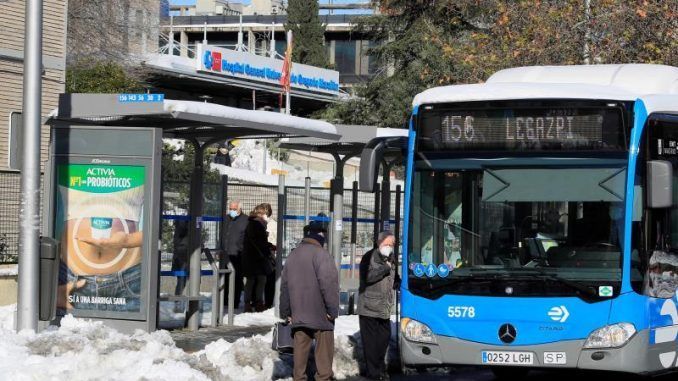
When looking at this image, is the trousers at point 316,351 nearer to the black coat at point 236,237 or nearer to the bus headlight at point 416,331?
the bus headlight at point 416,331

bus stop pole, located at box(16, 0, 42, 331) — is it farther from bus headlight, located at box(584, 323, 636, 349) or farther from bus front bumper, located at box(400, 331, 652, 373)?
bus headlight, located at box(584, 323, 636, 349)

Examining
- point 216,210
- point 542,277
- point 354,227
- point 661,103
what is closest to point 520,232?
point 542,277

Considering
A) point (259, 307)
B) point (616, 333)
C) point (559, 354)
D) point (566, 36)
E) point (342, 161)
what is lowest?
point (259, 307)

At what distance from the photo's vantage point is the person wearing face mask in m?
12.7

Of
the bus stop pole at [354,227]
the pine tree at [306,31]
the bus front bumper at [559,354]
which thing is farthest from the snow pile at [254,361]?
the pine tree at [306,31]

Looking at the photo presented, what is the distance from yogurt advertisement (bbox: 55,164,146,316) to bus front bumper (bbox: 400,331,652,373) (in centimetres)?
422

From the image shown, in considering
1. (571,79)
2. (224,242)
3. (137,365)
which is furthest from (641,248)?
(224,242)

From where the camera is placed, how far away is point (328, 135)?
15188mm

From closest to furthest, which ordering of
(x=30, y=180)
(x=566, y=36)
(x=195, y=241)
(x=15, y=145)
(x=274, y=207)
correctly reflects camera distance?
(x=30, y=180), (x=195, y=241), (x=15, y=145), (x=274, y=207), (x=566, y=36)

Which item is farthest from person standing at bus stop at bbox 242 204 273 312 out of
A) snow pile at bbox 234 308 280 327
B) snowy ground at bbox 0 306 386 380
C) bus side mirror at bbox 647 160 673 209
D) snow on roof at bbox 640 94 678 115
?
bus side mirror at bbox 647 160 673 209

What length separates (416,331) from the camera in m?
11.3

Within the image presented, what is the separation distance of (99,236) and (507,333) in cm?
540

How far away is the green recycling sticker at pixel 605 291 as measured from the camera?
10562mm

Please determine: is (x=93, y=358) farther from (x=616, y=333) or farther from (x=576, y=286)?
(x=616, y=333)
